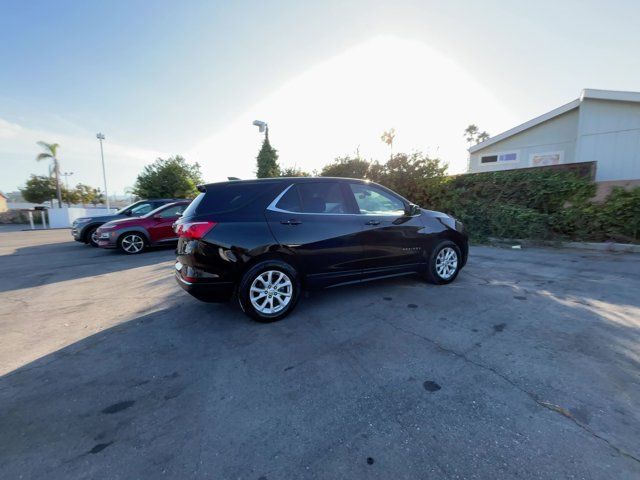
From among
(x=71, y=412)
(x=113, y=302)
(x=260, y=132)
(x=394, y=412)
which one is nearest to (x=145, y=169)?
(x=260, y=132)

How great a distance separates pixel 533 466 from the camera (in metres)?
1.58

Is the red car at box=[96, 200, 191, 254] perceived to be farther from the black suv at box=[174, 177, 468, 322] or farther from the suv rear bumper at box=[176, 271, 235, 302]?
the suv rear bumper at box=[176, 271, 235, 302]

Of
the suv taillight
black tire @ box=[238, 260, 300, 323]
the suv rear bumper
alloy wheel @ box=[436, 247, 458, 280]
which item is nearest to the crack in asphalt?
black tire @ box=[238, 260, 300, 323]

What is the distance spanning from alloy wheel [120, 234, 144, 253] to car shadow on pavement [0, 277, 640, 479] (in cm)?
560

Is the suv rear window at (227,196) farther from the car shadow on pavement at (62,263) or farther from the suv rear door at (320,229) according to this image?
the car shadow on pavement at (62,263)

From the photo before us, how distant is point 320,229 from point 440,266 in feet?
7.43

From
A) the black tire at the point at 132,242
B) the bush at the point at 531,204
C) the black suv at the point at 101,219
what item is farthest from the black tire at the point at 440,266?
the black suv at the point at 101,219

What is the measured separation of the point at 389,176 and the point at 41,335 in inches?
435

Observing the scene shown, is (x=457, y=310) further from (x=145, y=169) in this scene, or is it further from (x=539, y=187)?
(x=145, y=169)

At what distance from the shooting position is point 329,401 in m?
2.14

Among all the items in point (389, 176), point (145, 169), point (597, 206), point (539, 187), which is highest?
point (145, 169)

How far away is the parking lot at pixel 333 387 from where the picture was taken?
→ 65.8 inches

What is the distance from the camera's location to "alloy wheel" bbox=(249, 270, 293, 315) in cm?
340

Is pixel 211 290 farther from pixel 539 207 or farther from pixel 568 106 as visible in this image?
pixel 568 106
